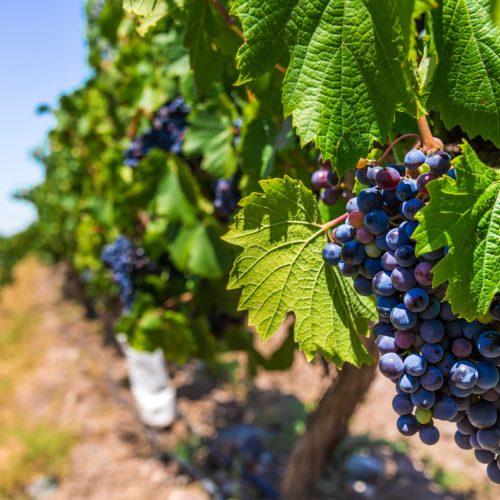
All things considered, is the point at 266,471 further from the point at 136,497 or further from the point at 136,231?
the point at 136,231

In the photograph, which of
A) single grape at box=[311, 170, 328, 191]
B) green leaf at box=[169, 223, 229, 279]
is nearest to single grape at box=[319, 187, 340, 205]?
single grape at box=[311, 170, 328, 191]

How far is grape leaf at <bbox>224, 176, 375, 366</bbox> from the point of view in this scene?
100 centimetres

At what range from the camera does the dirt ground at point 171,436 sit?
4.06m

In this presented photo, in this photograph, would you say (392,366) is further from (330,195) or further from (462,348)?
(330,195)

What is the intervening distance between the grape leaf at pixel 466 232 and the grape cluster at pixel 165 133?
197 cm

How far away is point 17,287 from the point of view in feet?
57.8

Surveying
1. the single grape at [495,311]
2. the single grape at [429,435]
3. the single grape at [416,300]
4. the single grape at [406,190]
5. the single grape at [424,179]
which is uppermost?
the single grape at [424,179]

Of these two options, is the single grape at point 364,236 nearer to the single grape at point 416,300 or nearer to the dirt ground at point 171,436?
the single grape at point 416,300

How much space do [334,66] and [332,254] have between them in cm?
32

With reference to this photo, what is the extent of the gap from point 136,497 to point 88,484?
580 millimetres

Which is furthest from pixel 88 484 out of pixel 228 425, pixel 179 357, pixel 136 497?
pixel 179 357

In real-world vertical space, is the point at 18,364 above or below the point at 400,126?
below

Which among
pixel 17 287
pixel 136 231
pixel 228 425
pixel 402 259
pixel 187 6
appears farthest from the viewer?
pixel 17 287

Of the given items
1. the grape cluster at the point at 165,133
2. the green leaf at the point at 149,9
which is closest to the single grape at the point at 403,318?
the green leaf at the point at 149,9
